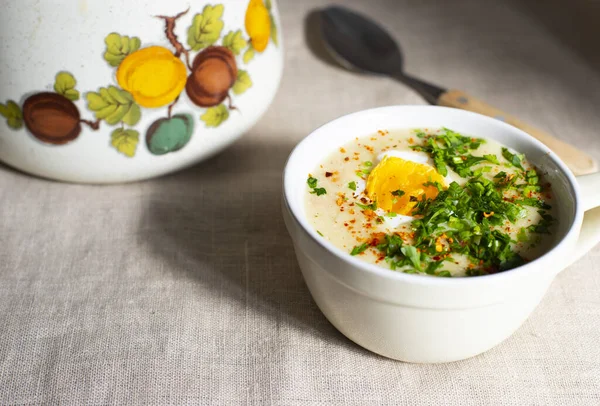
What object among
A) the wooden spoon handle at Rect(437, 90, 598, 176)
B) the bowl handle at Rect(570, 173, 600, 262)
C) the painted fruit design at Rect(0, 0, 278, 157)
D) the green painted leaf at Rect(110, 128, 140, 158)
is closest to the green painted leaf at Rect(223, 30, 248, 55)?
the painted fruit design at Rect(0, 0, 278, 157)

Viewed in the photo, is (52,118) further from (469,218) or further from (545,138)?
(545,138)

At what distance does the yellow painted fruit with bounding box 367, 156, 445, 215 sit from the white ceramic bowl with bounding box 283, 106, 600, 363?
0.37 ft

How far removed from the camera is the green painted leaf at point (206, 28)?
1229 mm

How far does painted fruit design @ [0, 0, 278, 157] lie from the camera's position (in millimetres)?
1206

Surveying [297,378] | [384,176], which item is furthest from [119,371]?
[384,176]

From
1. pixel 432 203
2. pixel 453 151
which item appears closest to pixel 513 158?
pixel 453 151

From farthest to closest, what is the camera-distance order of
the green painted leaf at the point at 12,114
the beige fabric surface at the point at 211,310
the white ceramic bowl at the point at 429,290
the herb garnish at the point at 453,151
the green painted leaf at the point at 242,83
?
the green painted leaf at the point at 242,83
the green painted leaf at the point at 12,114
the herb garnish at the point at 453,151
the beige fabric surface at the point at 211,310
the white ceramic bowl at the point at 429,290

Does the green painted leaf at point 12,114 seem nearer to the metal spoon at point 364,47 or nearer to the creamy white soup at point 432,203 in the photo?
the creamy white soup at point 432,203

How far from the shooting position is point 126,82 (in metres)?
1.21

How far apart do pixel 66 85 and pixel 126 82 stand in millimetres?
102

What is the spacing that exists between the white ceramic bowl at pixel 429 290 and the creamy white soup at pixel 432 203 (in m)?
0.04

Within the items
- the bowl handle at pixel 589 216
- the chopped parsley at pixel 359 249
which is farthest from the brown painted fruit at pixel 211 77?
the bowl handle at pixel 589 216

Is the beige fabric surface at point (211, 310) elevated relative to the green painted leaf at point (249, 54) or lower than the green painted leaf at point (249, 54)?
lower

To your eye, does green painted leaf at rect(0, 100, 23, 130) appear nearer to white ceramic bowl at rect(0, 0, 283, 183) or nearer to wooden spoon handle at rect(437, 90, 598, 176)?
white ceramic bowl at rect(0, 0, 283, 183)
